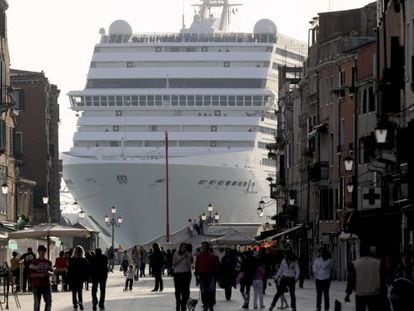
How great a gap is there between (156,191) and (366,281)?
113494 mm

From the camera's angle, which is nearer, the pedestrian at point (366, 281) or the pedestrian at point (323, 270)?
the pedestrian at point (366, 281)

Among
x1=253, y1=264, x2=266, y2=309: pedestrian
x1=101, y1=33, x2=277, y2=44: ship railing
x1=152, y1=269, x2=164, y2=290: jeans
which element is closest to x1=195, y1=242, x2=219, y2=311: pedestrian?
x1=253, y1=264, x2=266, y2=309: pedestrian

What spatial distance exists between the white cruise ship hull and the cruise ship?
80 millimetres

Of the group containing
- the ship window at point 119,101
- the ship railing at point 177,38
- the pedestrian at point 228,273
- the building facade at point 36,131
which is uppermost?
the ship railing at point 177,38

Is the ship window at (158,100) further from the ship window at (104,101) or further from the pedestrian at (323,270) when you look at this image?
the pedestrian at (323,270)

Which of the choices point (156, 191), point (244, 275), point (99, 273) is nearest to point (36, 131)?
point (156, 191)

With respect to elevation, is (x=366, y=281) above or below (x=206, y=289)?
above

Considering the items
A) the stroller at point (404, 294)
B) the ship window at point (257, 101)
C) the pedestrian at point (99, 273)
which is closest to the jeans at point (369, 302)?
the stroller at point (404, 294)

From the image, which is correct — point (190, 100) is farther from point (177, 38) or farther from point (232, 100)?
point (177, 38)

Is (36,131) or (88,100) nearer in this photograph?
(36,131)

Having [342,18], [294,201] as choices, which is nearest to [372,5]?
[342,18]

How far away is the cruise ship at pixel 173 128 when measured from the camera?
140m

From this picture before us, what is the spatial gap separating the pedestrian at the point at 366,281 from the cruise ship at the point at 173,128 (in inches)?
4144

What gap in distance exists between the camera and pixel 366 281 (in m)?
30.3
